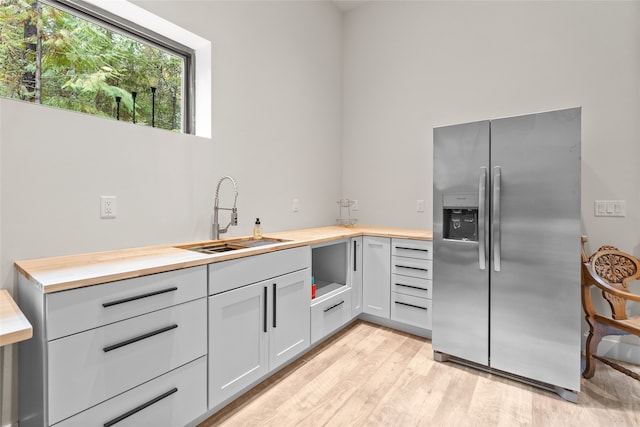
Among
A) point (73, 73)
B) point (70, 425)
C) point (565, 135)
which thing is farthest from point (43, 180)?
point (565, 135)

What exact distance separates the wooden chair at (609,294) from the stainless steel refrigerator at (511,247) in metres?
0.31

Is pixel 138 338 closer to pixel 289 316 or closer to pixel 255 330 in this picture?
pixel 255 330

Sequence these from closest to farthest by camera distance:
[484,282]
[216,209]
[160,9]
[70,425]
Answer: [70,425] < [160,9] < [484,282] < [216,209]

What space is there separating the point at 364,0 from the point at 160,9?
2.36m

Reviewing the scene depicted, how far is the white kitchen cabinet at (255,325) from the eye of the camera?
1645 mm

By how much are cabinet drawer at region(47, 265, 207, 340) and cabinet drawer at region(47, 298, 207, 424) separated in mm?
32

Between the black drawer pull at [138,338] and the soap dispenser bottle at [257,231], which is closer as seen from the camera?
the black drawer pull at [138,338]

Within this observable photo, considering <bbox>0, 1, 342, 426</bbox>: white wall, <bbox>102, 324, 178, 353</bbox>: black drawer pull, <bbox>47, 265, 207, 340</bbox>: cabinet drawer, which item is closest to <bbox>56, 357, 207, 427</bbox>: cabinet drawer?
<bbox>102, 324, 178, 353</bbox>: black drawer pull

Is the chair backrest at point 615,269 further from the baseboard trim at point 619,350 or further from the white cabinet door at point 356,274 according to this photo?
the white cabinet door at point 356,274

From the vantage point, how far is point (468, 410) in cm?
177

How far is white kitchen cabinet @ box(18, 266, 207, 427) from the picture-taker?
3.65ft

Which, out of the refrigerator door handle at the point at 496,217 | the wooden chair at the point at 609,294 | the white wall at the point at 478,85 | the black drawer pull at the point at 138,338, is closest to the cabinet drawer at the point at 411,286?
the refrigerator door handle at the point at 496,217

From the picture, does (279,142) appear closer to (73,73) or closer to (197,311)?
(73,73)

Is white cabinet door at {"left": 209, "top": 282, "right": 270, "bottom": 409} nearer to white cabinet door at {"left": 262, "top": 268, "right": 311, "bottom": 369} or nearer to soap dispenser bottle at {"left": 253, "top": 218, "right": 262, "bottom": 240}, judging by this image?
white cabinet door at {"left": 262, "top": 268, "right": 311, "bottom": 369}
